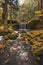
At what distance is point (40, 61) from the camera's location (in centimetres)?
563

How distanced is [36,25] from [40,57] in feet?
49.0

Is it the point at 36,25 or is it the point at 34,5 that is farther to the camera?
the point at 34,5

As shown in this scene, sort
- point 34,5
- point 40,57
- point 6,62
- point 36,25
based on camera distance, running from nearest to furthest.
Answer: point 6,62, point 40,57, point 36,25, point 34,5

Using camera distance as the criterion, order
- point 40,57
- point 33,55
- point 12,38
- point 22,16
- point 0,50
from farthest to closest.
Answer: point 22,16 < point 12,38 < point 0,50 < point 33,55 < point 40,57

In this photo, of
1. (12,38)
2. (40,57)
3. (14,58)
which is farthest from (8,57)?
(12,38)

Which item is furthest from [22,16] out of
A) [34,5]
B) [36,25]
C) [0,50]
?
[0,50]

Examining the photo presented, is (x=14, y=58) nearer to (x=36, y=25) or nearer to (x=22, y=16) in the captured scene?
(x=36, y=25)

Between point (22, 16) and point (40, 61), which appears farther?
point (22, 16)

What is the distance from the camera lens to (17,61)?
5.62 metres

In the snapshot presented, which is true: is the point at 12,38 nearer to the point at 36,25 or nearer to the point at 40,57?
the point at 40,57

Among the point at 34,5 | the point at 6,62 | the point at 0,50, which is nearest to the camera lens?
the point at 6,62

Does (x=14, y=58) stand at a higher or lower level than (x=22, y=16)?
higher

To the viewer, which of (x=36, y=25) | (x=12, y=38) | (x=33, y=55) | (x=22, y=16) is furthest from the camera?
(x=22, y=16)

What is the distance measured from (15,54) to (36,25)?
1444 centimetres
